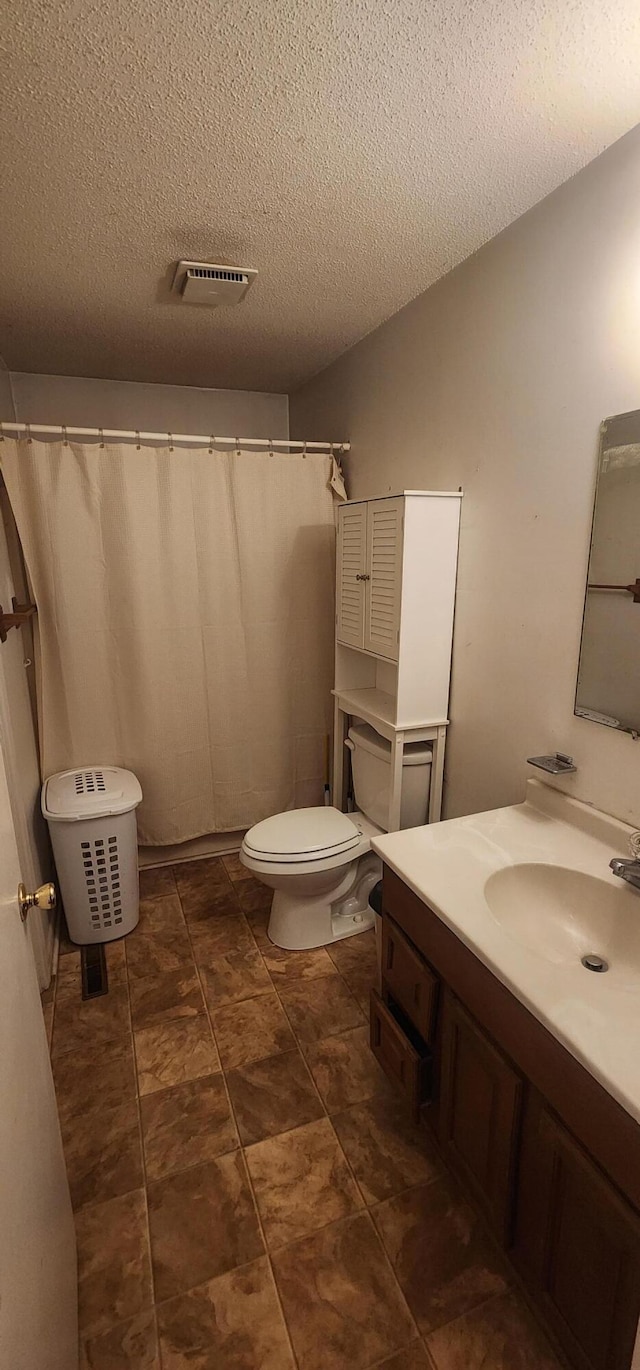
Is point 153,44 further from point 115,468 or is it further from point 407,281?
point 115,468

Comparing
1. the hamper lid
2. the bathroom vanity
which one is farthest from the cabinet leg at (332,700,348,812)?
the bathroom vanity

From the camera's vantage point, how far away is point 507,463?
1578 mm

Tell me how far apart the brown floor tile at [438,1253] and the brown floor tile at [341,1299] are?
3 cm

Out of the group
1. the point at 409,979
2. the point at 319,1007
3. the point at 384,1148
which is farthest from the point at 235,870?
the point at 409,979

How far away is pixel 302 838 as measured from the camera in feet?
6.68

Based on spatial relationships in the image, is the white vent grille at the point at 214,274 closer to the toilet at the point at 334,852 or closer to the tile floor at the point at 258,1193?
the toilet at the point at 334,852

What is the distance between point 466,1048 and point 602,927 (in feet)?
1.18

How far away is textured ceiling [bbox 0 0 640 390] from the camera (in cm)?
93

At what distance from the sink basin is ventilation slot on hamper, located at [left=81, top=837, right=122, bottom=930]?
1.44m

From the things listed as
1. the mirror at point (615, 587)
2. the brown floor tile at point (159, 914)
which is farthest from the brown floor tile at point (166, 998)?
the mirror at point (615, 587)

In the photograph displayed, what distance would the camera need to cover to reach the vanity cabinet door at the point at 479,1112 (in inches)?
39.9

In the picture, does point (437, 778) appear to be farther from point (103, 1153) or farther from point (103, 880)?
point (103, 1153)

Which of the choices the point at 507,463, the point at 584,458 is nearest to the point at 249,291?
the point at 507,463

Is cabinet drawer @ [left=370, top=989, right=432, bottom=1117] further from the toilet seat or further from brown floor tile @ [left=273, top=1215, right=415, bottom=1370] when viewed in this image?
the toilet seat
